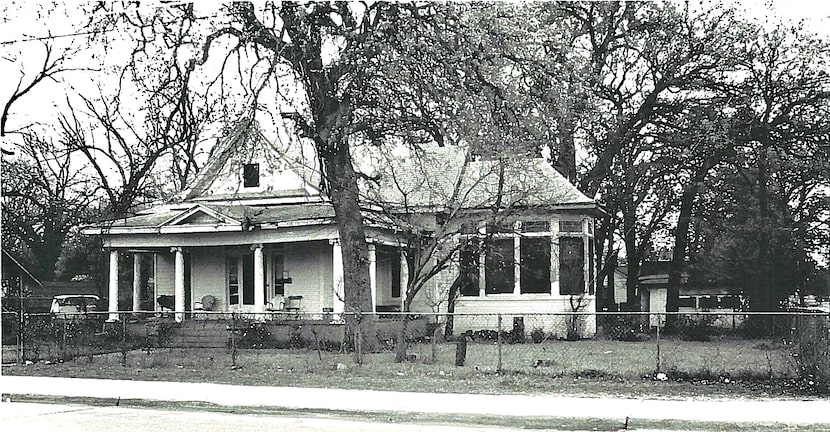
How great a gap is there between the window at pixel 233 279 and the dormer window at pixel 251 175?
232 cm

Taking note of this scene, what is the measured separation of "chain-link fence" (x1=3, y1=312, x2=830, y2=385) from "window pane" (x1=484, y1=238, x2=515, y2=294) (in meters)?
1.37

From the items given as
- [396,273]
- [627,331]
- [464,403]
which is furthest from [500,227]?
[464,403]

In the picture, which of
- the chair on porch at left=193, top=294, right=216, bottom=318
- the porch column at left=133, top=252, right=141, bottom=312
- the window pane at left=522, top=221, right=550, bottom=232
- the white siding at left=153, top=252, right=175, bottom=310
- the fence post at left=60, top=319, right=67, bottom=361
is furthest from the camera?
the white siding at left=153, top=252, right=175, bottom=310

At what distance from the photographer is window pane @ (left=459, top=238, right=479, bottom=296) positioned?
24.5 metres

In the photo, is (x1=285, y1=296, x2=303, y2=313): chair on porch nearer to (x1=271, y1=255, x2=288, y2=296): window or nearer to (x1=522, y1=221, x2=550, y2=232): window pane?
(x1=271, y1=255, x2=288, y2=296): window

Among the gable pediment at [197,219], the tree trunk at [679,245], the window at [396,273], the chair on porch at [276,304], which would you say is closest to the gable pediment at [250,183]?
the gable pediment at [197,219]

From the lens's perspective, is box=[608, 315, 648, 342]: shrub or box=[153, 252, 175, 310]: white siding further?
box=[153, 252, 175, 310]: white siding

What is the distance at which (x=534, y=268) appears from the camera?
2892 cm

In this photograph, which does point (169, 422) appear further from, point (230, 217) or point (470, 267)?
point (230, 217)

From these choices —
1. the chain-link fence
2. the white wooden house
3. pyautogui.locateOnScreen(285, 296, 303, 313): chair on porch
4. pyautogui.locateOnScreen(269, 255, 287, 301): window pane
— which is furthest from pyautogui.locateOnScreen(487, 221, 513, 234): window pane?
pyautogui.locateOnScreen(269, 255, 287, 301): window pane

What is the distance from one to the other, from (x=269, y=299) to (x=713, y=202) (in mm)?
16648

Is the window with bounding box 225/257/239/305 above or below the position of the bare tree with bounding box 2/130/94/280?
below

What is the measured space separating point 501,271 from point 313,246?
221 inches

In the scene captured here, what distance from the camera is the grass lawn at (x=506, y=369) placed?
14.9 meters
